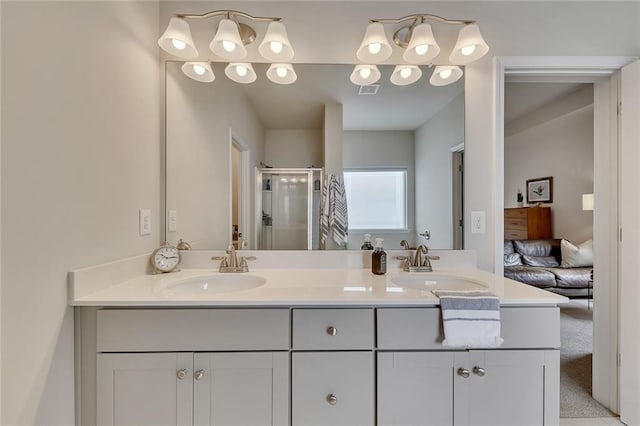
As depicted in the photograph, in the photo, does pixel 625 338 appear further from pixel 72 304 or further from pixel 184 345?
pixel 72 304

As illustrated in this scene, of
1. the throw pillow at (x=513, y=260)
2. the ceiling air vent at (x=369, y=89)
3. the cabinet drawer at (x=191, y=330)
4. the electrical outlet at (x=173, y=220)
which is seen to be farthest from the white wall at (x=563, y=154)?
the electrical outlet at (x=173, y=220)

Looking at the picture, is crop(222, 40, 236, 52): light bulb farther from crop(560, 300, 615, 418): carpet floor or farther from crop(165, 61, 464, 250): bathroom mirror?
crop(560, 300, 615, 418): carpet floor

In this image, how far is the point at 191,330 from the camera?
1066mm

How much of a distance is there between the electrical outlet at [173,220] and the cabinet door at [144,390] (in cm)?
72

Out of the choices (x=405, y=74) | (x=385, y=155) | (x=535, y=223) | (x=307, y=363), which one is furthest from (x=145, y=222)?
(x=535, y=223)

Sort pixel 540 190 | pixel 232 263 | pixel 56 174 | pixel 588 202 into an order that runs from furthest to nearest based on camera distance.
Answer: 1. pixel 540 190
2. pixel 588 202
3. pixel 232 263
4. pixel 56 174

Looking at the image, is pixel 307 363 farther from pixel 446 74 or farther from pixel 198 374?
pixel 446 74

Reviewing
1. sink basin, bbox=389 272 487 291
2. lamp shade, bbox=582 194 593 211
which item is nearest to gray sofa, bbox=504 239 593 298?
lamp shade, bbox=582 194 593 211

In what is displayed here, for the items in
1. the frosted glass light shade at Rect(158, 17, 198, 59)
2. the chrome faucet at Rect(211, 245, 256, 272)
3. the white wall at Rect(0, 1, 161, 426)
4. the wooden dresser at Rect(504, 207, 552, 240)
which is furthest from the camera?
the wooden dresser at Rect(504, 207, 552, 240)

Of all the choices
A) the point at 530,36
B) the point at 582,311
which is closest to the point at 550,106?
the point at 582,311

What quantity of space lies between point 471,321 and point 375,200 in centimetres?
84

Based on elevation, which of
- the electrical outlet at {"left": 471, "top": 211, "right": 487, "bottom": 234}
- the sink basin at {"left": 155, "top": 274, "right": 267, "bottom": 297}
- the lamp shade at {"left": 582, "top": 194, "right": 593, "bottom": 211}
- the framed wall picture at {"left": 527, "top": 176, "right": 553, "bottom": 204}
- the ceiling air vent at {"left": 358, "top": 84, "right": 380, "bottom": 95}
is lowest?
the sink basin at {"left": 155, "top": 274, "right": 267, "bottom": 297}

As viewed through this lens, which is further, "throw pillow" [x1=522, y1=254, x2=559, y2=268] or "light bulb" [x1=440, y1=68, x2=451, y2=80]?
"throw pillow" [x1=522, y1=254, x2=559, y2=268]

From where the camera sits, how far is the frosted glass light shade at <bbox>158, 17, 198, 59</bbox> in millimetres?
1415
